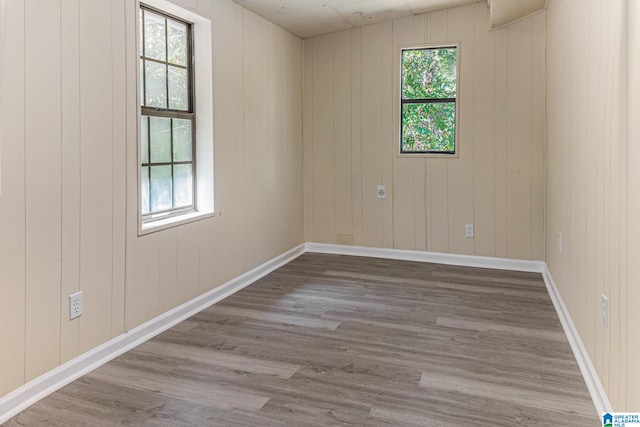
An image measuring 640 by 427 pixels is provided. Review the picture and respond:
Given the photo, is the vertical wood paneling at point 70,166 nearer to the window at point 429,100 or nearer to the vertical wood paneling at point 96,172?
the vertical wood paneling at point 96,172

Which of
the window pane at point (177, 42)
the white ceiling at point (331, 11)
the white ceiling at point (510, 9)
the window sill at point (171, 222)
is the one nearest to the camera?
the window sill at point (171, 222)

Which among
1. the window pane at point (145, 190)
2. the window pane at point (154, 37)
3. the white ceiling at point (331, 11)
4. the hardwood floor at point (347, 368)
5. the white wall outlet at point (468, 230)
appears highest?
the white ceiling at point (331, 11)

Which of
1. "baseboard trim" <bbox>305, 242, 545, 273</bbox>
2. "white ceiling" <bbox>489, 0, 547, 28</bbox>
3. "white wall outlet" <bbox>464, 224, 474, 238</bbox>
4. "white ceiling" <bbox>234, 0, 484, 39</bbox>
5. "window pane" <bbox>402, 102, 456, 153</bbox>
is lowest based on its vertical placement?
"baseboard trim" <bbox>305, 242, 545, 273</bbox>

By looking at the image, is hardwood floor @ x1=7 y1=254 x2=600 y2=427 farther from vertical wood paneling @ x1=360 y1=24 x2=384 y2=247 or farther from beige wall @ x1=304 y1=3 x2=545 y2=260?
vertical wood paneling @ x1=360 y1=24 x2=384 y2=247

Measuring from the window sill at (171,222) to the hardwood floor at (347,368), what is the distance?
2.10ft

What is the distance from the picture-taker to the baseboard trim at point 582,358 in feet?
6.70

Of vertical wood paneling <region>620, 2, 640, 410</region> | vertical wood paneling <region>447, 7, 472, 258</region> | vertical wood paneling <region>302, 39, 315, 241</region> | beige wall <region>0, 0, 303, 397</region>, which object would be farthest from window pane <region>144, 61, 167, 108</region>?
vertical wood paneling <region>447, 7, 472, 258</region>

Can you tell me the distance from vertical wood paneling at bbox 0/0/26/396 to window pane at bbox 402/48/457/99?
3.49m

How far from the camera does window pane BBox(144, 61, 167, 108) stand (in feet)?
9.95

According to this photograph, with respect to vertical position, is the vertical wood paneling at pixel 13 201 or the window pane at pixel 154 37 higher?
the window pane at pixel 154 37

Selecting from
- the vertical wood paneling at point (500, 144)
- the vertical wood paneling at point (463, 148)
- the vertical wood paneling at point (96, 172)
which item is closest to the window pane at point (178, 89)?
the vertical wood paneling at point (96, 172)

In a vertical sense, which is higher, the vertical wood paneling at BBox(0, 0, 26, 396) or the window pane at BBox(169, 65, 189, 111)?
the window pane at BBox(169, 65, 189, 111)

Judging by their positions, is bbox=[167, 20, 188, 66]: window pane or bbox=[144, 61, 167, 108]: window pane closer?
bbox=[144, 61, 167, 108]: window pane

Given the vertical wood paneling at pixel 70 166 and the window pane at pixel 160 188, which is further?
the window pane at pixel 160 188
